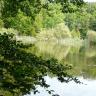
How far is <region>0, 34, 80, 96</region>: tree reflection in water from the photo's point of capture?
3783 mm

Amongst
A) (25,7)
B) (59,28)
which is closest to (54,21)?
(59,28)

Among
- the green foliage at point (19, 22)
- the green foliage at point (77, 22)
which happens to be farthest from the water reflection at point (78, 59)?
the green foliage at point (77, 22)

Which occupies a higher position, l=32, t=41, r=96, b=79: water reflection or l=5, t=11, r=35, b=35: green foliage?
l=5, t=11, r=35, b=35: green foliage

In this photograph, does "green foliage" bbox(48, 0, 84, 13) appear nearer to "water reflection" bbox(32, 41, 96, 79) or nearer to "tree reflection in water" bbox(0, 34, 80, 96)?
"tree reflection in water" bbox(0, 34, 80, 96)

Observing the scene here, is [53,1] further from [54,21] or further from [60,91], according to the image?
[54,21]

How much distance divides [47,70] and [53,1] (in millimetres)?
959

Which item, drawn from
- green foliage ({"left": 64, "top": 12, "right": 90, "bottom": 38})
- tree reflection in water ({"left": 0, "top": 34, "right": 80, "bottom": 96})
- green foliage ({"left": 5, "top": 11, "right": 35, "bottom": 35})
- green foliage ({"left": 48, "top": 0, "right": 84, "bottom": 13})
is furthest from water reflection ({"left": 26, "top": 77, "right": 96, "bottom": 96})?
green foliage ({"left": 64, "top": 12, "right": 90, "bottom": 38})

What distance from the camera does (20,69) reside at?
3844 millimetres

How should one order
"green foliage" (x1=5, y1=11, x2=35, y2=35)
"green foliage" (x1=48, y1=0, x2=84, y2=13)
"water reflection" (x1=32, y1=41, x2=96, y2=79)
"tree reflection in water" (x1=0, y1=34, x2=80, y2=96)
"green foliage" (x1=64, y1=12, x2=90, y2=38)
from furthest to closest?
"green foliage" (x1=64, y1=12, x2=90, y2=38) → "water reflection" (x1=32, y1=41, x2=96, y2=79) → "green foliage" (x1=5, y1=11, x2=35, y2=35) → "green foliage" (x1=48, y1=0, x2=84, y2=13) → "tree reflection in water" (x1=0, y1=34, x2=80, y2=96)

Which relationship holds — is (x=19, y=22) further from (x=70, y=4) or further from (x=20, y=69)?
(x=20, y=69)

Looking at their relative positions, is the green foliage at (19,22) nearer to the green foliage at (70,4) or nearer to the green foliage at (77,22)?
the green foliage at (70,4)

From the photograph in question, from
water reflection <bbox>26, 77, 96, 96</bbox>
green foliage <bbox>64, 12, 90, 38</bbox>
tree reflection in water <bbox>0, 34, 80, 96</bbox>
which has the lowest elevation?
green foliage <bbox>64, 12, 90, 38</bbox>

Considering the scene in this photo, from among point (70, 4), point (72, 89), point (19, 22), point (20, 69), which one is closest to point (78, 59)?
point (19, 22)

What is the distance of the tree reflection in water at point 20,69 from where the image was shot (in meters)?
3.78
